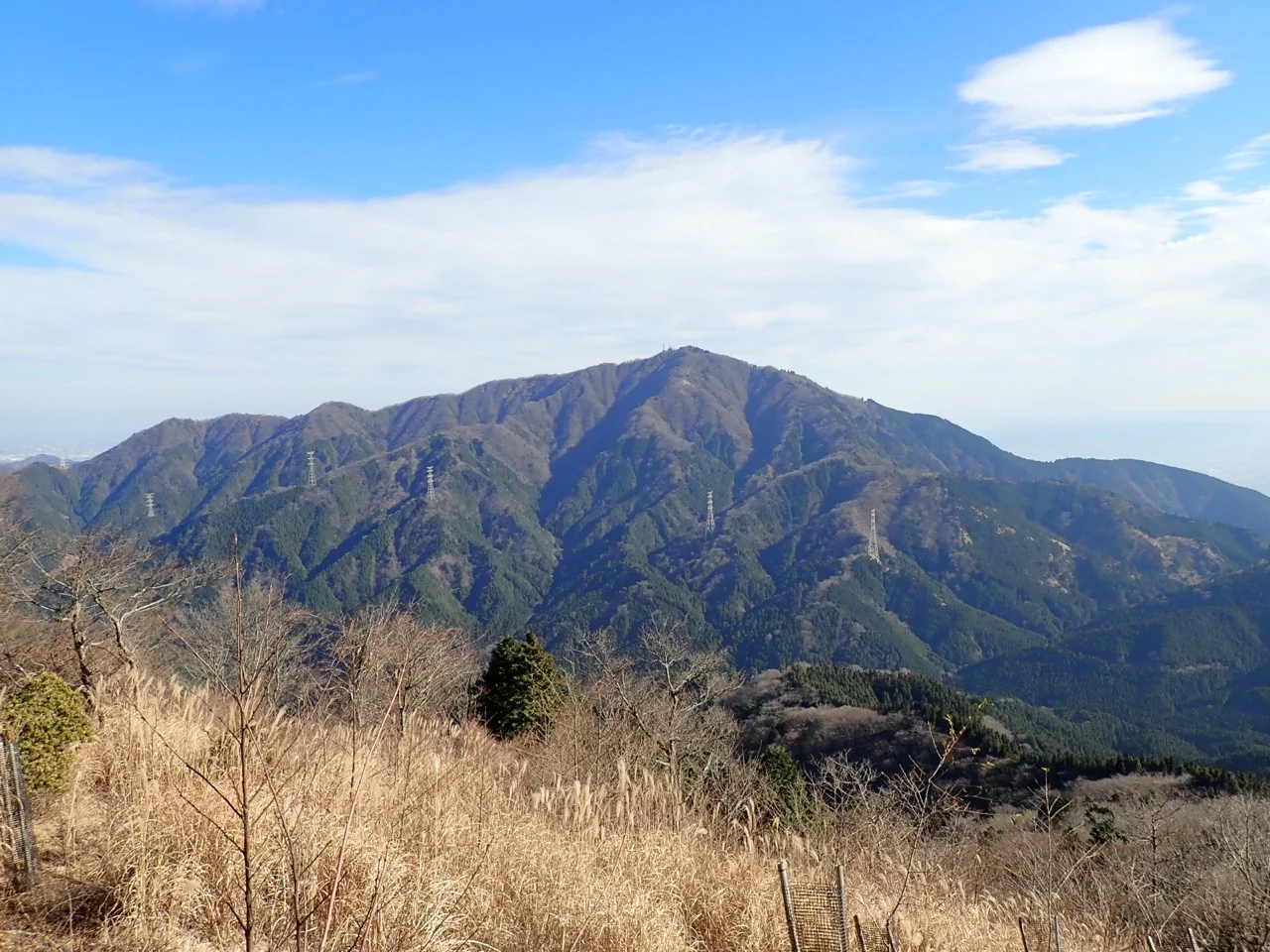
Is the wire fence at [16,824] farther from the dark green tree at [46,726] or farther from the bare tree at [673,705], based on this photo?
the bare tree at [673,705]

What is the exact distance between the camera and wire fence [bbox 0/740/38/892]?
375 cm

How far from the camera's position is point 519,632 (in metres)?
195

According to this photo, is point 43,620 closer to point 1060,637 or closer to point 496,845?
point 496,845

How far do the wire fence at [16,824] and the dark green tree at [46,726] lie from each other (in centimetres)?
99

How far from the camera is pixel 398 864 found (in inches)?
154

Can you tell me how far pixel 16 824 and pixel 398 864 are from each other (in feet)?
6.48

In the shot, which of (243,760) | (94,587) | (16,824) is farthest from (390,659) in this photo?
(243,760)

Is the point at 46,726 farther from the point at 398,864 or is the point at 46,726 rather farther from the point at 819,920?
the point at 819,920

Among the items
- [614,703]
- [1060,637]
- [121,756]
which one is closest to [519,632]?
[1060,637]

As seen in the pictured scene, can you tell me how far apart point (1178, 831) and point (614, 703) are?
2428cm

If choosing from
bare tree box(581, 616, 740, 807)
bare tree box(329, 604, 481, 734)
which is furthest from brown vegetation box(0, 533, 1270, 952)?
bare tree box(581, 616, 740, 807)

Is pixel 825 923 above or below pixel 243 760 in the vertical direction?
below

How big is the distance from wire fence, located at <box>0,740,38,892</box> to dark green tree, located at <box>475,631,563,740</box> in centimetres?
1806

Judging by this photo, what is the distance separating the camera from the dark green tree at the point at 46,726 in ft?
17.2
